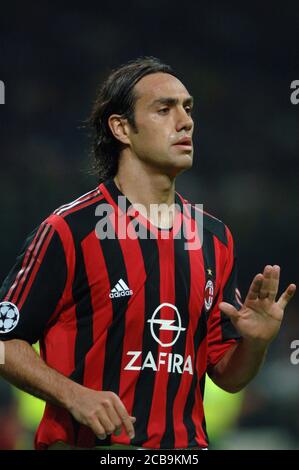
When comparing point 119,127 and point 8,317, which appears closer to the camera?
point 8,317

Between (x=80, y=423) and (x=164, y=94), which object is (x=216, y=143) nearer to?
(x=164, y=94)

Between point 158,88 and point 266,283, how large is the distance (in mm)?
868

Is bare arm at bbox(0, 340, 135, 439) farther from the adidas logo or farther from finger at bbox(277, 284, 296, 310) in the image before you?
finger at bbox(277, 284, 296, 310)

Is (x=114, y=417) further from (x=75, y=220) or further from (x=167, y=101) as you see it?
(x=167, y=101)

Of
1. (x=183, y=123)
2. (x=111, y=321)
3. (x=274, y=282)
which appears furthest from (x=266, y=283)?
(x=183, y=123)

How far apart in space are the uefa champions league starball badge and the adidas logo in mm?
332

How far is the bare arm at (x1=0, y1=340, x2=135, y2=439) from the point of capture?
2918 millimetres

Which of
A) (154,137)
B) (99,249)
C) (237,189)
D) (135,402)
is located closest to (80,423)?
(135,402)

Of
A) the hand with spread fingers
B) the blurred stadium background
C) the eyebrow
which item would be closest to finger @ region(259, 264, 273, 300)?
the hand with spread fingers

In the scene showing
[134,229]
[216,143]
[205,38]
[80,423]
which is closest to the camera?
[80,423]

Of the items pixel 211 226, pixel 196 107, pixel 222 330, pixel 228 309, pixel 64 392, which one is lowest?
pixel 64 392

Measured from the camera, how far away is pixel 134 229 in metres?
3.43

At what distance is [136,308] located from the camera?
10.7ft

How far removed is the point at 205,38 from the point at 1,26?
2.12 m
